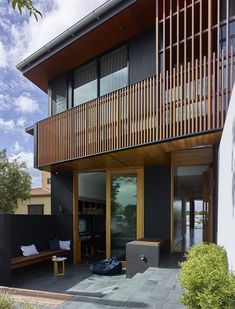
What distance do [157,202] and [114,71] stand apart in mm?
4229

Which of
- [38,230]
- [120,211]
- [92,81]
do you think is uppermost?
[92,81]

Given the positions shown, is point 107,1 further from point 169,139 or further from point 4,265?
point 4,265

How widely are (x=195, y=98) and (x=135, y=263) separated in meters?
4.24

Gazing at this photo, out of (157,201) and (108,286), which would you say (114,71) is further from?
(108,286)

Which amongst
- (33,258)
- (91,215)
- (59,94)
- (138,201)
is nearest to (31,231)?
(33,258)

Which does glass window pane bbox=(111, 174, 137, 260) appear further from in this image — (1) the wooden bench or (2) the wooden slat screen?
(2) the wooden slat screen

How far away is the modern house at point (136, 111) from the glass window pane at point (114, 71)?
0.10 feet

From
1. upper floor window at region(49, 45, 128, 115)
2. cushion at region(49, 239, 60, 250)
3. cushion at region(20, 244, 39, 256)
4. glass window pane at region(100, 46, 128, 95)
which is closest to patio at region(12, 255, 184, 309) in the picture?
cushion at region(20, 244, 39, 256)

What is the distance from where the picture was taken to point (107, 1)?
7809 millimetres

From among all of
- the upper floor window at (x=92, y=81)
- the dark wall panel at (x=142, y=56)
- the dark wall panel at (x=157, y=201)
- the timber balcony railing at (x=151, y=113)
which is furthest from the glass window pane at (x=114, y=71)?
the dark wall panel at (x=157, y=201)

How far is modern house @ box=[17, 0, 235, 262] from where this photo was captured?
20.5 ft

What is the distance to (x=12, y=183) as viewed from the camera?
1423 cm

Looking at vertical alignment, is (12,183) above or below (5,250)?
above

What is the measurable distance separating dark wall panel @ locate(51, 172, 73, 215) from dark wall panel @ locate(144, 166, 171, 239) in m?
3.07
